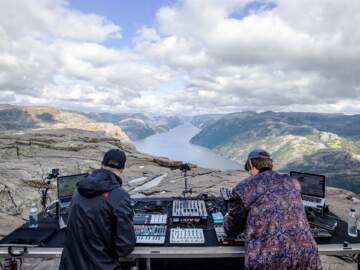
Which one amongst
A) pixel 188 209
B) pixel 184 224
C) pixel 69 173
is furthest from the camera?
pixel 69 173

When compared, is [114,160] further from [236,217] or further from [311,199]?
[311,199]

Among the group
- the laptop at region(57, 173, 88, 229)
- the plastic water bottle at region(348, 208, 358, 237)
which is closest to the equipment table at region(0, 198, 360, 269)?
the plastic water bottle at region(348, 208, 358, 237)

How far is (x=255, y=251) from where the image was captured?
3738 mm

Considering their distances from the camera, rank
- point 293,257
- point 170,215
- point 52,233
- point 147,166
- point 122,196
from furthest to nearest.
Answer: point 147,166, point 170,215, point 52,233, point 122,196, point 293,257

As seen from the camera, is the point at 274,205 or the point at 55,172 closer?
the point at 274,205

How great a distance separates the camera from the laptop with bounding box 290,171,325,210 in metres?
6.24

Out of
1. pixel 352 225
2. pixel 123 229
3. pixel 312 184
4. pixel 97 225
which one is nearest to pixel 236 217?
pixel 123 229

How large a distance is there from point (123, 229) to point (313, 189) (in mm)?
4315

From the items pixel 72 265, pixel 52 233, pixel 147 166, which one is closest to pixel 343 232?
pixel 72 265

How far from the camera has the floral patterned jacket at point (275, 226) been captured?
3.65 meters

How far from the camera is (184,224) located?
5453 mm

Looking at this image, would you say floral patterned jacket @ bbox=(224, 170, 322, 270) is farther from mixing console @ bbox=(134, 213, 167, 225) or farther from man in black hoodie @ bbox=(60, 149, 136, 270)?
mixing console @ bbox=(134, 213, 167, 225)

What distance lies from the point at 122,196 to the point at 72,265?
1069 mm

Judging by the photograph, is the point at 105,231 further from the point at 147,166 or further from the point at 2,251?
the point at 147,166
